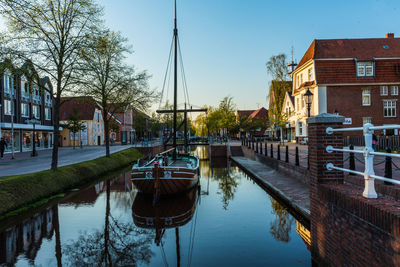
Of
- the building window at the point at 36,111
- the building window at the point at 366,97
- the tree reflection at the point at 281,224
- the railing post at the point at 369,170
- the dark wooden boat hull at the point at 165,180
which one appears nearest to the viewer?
the railing post at the point at 369,170

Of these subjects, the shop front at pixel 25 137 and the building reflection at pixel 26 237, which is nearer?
the building reflection at pixel 26 237

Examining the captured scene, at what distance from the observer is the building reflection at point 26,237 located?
631 centimetres

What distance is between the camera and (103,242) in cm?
723

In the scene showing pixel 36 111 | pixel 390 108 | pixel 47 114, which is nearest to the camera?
pixel 390 108

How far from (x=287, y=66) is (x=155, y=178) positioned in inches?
1619

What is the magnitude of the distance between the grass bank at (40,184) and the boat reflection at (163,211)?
3564 millimetres

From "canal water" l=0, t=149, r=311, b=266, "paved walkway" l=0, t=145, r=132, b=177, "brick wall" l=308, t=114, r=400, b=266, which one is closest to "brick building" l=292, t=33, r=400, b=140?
"canal water" l=0, t=149, r=311, b=266

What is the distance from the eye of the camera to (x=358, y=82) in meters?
31.9

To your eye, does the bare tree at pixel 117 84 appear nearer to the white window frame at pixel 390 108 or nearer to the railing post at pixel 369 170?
the railing post at pixel 369 170

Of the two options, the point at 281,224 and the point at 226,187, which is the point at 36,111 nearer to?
the point at 226,187

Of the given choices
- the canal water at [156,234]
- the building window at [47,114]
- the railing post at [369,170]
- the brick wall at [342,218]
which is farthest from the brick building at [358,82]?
the building window at [47,114]

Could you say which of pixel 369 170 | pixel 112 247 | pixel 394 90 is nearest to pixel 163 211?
pixel 112 247

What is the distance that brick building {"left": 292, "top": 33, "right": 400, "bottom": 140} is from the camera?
31.8 metres

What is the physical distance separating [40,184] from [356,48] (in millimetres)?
34649
